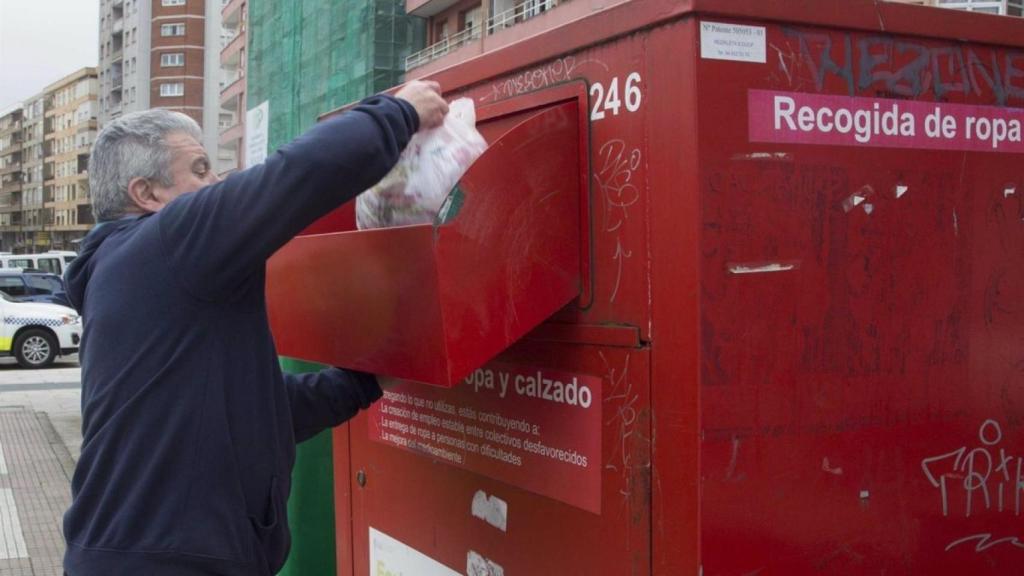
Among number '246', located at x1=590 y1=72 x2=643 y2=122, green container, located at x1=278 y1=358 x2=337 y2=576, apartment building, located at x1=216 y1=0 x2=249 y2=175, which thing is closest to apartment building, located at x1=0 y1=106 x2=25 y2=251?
apartment building, located at x1=216 y1=0 x2=249 y2=175

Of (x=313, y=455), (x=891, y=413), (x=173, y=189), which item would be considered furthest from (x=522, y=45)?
(x=313, y=455)

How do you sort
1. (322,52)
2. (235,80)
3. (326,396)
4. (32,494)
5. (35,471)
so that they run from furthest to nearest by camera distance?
(235,80) → (322,52) → (35,471) → (32,494) → (326,396)

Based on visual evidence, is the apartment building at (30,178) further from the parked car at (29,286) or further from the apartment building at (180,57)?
the parked car at (29,286)

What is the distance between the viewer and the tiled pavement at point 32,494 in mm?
5609

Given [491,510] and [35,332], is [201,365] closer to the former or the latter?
[491,510]

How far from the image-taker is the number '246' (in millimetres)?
1688

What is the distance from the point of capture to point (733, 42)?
1.60m

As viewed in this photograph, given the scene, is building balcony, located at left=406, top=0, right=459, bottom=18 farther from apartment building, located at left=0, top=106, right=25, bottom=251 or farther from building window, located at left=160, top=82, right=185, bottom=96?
apartment building, located at left=0, top=106, right=25, bottom=251

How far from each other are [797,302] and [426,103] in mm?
757

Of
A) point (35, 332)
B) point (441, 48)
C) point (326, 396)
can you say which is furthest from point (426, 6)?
point (326, 396)

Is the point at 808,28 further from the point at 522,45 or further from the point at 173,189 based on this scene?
the point at 173,189

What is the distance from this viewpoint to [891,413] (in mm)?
1736

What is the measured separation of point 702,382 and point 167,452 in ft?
3.16

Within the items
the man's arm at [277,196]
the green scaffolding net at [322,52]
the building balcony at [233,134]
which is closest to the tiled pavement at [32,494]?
the man's arm at [277,196]
